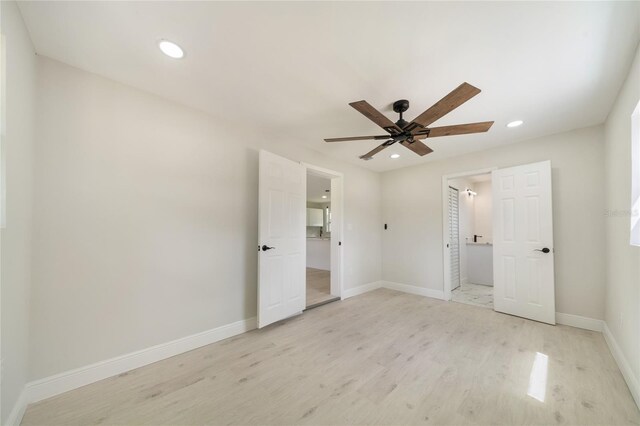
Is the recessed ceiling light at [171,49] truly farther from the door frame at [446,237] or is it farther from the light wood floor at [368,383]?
the door frame at [446,237]

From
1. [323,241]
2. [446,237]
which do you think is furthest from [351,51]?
[323,241]

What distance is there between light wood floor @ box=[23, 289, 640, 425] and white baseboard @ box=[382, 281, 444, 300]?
4.27 ft

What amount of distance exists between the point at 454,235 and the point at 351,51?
4.28m

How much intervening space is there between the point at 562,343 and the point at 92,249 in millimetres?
4741

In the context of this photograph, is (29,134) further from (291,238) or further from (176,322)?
(291,238)

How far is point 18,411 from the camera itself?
5.09 feet

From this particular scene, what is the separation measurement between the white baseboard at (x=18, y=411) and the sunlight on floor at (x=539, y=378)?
348 centimetres

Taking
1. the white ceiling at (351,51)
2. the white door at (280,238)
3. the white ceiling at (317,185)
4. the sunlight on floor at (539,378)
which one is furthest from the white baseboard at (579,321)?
the white ceiling at (317,185)

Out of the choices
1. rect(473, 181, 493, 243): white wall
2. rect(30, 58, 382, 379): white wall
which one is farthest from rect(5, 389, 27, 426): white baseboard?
rect(473, 181, 493, 243): white wall

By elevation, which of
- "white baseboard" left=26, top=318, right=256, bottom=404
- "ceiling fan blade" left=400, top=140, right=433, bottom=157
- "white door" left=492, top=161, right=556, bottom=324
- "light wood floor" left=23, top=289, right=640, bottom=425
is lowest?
"light wood floor" left=23, top=289, right=640, bottom=425

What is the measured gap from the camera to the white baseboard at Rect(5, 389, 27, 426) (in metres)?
1.46

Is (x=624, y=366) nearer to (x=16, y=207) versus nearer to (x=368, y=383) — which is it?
(x=368, y=383)

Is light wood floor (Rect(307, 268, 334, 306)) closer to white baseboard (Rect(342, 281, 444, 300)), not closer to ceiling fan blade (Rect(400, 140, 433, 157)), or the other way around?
white baseboard (Rect(342, 281, 444, 300))

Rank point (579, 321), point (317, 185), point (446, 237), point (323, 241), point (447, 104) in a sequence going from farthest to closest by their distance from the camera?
1. point (323, 241)
2. point (317, 185)
3. point (446, 237)
4. point (579, 321)
5. point (447, 104)
